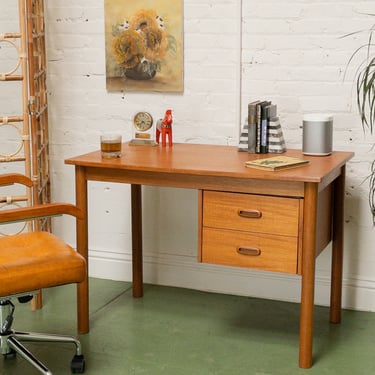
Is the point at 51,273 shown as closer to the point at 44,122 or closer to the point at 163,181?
the point at 163,181

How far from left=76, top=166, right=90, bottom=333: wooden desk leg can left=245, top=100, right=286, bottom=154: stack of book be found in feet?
2.47

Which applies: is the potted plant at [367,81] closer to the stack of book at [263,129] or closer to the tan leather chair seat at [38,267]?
the stack of book at [263,129]

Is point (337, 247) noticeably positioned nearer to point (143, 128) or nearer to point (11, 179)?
point (143, 128)

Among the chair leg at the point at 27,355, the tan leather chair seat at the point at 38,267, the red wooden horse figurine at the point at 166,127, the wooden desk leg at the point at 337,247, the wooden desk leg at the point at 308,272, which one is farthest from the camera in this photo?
the red wooden horse figurine at the point at 166,127

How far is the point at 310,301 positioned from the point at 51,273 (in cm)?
101

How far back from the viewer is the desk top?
287 cm

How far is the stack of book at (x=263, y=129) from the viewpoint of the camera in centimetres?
327

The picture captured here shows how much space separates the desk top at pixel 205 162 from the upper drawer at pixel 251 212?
101mm

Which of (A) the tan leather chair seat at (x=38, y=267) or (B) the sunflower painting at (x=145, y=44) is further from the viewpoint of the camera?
(B) the sunflower painting at (x=145, y=44)

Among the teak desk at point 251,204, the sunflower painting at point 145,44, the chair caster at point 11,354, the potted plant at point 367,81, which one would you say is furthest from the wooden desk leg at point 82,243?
the potted plant at point 367,81

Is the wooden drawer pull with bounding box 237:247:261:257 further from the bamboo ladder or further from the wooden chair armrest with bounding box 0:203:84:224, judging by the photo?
the bamboo ladder

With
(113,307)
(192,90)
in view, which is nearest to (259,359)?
(113,307)

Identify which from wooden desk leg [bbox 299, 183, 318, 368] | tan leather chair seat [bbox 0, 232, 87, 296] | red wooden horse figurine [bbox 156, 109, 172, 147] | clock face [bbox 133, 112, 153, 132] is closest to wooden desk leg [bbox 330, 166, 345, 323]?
wooden desk leg [bbox 299, 183, 318, 368]

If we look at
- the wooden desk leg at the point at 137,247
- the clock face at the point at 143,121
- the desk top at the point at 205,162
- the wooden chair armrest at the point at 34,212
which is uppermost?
the clock face at the point at 143,121
